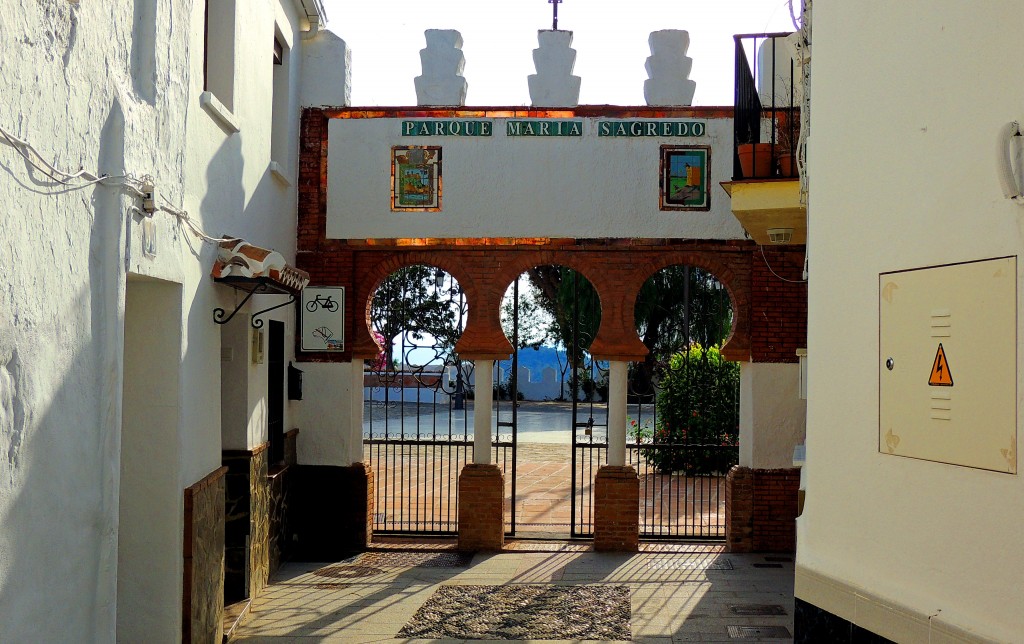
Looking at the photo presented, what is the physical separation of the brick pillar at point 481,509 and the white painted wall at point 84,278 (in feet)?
13.7

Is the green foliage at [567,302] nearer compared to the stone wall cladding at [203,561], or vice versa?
the stone wall cladding at [203,561]

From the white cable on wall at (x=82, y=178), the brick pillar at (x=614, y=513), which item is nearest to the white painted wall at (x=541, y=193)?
the brick pillar at (x=614, y=513)

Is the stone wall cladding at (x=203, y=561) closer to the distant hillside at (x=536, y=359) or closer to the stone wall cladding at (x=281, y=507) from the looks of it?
the stone wall cladding at (x=281, y=507)

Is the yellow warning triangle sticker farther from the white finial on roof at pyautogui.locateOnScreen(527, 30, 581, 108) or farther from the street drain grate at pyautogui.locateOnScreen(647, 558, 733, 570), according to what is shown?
the white finial on roof at pyautogui.locateOnScreen(527, 30, 581, 108)

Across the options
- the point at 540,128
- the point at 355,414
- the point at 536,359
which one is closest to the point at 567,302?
the point at 536,359

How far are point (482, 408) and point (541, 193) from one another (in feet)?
8.31

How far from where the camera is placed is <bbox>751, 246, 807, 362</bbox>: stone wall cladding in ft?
38.1

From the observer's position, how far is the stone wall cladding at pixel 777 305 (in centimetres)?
1161

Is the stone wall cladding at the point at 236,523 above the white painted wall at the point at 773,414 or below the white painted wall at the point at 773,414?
below

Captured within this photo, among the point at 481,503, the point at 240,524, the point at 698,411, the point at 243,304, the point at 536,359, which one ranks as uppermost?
the point at 243,304

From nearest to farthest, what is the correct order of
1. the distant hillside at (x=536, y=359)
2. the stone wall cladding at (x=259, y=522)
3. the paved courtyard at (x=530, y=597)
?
1. the paved courtyard at (x=530, y=597)
2. the stone wall cladding at (x=259, y=522)
3. the distant hillside at (x=536, y=359)

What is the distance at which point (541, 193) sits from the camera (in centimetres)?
1181

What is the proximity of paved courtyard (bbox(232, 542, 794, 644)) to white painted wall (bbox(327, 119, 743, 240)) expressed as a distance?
11.8 ft

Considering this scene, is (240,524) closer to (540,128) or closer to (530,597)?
(530,597)
